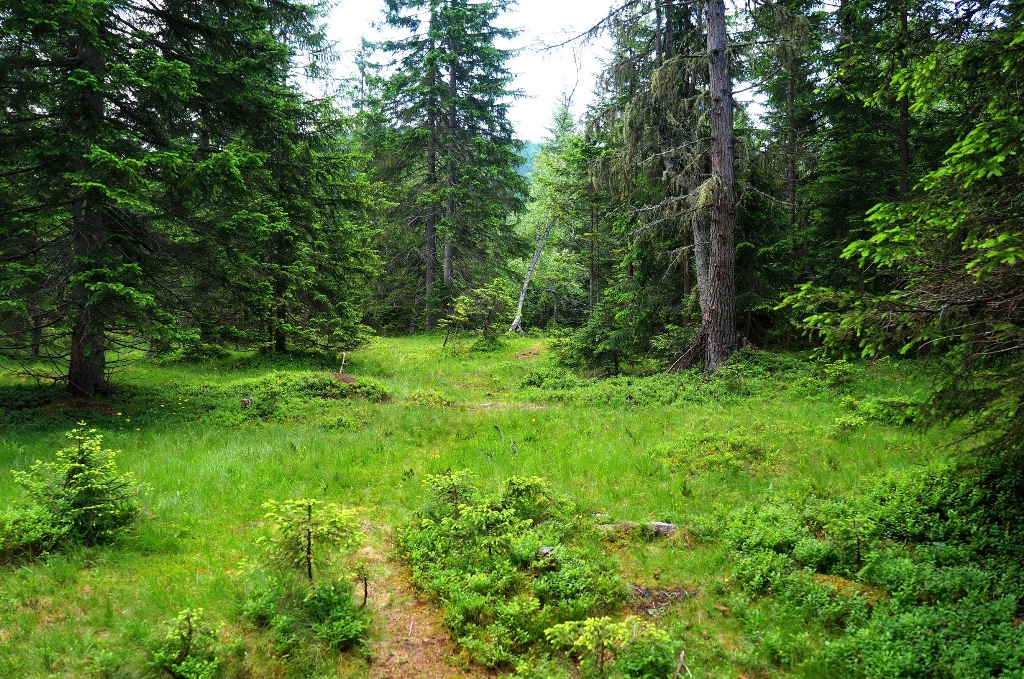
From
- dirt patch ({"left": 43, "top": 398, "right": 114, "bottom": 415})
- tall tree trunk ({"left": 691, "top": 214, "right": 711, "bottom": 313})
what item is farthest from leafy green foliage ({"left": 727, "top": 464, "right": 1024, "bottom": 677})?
dirt patch ({"left": 43, "top": 398, "right": 114, "bottom": 415})

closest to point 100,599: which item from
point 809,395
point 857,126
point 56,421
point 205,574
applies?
point 205,574

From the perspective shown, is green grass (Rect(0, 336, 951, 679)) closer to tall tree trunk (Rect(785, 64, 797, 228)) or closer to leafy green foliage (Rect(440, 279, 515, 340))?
tall tree trunk (Rect(785, 64, 797, 228))

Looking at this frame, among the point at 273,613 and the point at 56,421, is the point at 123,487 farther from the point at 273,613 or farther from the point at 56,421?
the point at 56,421

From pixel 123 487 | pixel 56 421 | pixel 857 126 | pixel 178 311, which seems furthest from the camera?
pixel 857 126

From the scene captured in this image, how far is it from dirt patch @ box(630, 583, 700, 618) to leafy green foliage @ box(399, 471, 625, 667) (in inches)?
7.0

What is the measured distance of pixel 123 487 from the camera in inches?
226

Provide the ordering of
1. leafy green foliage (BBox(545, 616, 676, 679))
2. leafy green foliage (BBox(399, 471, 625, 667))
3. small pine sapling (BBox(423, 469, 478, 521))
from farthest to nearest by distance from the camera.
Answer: small pine sapling (BBox(423, 469, 478, 521))
leafy green foliage (BBox(399, 471, 625, 667))
leafy green foliage (BBox(545, 616, 676, 679))

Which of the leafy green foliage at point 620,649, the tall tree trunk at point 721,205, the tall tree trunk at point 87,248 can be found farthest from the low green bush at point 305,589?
the tall tree trunk at point 721,205

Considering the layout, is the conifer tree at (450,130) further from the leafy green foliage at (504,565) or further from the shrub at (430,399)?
the leafy green foliage at (504,565)

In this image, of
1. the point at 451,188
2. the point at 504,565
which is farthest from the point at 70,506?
the point at 451,188

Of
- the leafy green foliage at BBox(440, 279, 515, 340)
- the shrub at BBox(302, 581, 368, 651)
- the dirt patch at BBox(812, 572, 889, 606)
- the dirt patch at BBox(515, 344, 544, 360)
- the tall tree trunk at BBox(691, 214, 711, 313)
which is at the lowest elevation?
the shrub at BBox(302, 581, 368, 651)

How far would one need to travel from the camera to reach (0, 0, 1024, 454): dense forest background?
454 cm

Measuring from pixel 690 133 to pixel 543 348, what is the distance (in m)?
11.1

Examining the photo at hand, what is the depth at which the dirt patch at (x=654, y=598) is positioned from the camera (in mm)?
4734
